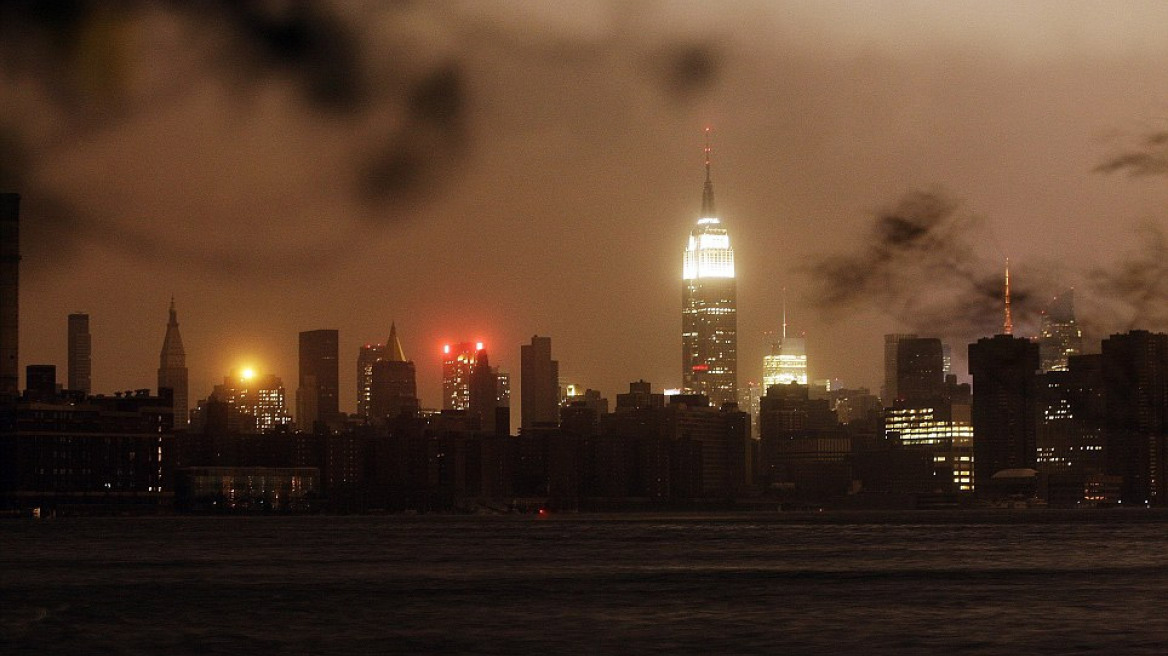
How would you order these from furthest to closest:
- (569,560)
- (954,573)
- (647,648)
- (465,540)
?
(465,540) < (569,560) < (954,573) < (647,648)

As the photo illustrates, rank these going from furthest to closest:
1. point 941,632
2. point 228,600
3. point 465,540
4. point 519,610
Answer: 1. point 465,540
2. point 228,600
3. point 519,610
4. point 941,632

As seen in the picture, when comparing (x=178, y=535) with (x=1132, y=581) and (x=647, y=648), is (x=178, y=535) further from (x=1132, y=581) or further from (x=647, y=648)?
(x=647, y=648)

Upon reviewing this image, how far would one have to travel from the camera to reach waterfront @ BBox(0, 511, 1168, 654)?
2105 inches

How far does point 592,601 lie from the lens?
70.6 m

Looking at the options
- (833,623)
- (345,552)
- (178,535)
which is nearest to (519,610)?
(833,623)

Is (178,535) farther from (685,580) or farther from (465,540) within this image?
(685,580)

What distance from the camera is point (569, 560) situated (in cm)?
11325

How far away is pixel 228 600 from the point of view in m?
72.0

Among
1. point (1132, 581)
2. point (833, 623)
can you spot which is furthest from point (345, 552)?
point (833, 623)

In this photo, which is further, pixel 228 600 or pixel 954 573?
pixel 954 573

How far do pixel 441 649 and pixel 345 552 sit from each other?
77288 millimetres

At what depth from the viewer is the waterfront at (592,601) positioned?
175 feet

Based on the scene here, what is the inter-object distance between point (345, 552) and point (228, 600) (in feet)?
183

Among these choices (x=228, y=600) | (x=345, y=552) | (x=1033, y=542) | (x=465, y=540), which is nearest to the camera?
(x=228, y=600)
